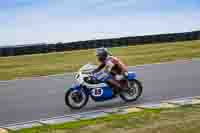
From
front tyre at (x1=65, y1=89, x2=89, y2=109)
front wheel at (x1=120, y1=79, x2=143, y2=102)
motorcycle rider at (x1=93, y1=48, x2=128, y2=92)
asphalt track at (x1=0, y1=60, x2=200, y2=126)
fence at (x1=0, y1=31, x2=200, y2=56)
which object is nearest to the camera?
asphalt track at (x1=0, y1=60, x2=200, y2=126)

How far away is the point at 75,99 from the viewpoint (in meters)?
13.4

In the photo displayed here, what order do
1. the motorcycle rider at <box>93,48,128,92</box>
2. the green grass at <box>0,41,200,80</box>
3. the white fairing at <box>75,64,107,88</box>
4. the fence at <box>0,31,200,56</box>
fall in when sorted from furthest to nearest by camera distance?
the fence at <box>0,31,200,56</box> → the green grass at <box>0,41,200,80</box> → the motorcycle rider at <box>93,48,128,92</box> → the white fairing at <box>75,64,107,88</box>

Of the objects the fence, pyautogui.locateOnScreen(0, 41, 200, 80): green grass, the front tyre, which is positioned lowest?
the front tyre

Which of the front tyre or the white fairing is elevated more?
the white fairing

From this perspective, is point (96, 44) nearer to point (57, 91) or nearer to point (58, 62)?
point (58, 62)

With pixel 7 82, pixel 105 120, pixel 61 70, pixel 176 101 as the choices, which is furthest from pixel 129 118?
pixel 61 70

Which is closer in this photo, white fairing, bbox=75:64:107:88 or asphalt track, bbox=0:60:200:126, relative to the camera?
asphalt track, bbox=0:60:200:126

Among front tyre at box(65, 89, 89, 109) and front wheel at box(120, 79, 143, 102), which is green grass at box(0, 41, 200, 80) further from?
front tyre at box(65, 89, 89, 109)

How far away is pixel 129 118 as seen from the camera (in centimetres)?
1093

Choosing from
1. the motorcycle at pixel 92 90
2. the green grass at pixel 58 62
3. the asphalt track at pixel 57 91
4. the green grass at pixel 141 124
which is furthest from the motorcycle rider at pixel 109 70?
the green grass at pixel 58 62

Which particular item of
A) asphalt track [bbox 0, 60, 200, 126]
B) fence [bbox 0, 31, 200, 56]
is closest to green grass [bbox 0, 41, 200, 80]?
asphalt track [bbox 0, 60, 200, 126]

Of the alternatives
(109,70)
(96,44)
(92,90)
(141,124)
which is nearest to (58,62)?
(96,44)

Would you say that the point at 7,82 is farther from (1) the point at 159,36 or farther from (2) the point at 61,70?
(1) the point at 159,36

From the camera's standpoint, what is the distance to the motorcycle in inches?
525
